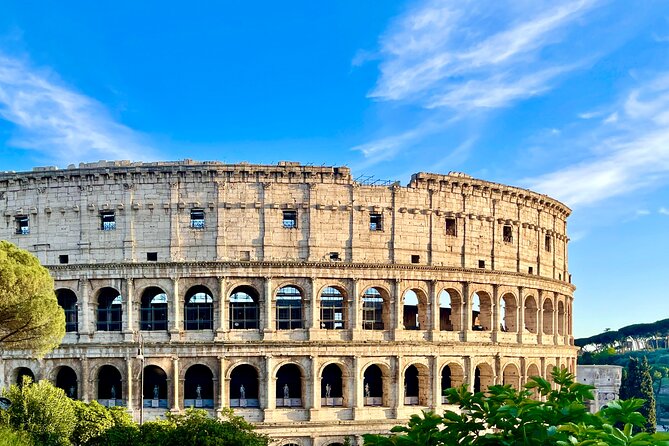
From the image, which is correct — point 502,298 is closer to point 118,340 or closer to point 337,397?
point 337,397

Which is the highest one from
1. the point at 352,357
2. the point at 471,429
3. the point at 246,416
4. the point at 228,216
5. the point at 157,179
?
the point at 157,179

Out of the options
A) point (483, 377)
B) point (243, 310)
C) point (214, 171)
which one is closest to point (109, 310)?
point (243, 310)

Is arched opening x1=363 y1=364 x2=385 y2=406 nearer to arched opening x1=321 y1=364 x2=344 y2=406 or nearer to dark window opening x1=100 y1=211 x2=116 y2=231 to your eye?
arched opening x1=321 y1=364 x2=344 y2=406

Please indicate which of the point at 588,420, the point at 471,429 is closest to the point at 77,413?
the point at 471,429

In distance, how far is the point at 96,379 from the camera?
3306 centimetres

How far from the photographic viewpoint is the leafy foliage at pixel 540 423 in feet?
24.9

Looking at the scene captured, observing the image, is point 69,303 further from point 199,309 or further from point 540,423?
point 540,423

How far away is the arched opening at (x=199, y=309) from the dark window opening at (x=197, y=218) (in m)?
3.53

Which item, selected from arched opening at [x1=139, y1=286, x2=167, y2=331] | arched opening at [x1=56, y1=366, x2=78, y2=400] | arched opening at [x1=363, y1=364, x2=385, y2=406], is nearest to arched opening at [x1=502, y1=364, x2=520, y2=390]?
arched opening at [x1=363, y1=364, x2=385, y2=406]

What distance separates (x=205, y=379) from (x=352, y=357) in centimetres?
861

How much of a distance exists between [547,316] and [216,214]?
23.7 meters

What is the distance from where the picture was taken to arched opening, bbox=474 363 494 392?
121ft

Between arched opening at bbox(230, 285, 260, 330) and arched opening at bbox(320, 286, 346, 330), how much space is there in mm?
3846

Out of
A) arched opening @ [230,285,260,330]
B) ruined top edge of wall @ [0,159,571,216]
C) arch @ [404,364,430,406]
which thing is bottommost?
arch @ [404,364,430,406]
